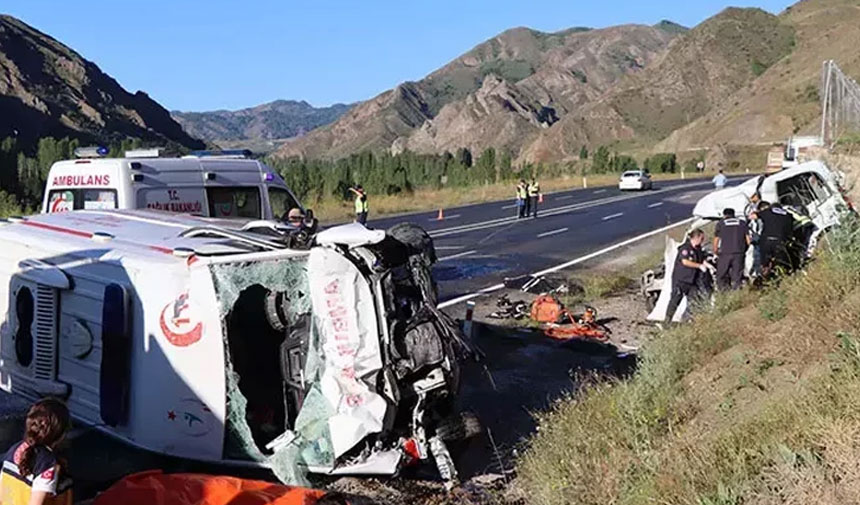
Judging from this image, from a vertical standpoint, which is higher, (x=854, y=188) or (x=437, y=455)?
(x=854, y=188)

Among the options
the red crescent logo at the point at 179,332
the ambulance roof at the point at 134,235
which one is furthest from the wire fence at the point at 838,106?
the red crescent logo at the point at 179,332

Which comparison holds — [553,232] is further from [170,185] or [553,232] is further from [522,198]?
[170,185]

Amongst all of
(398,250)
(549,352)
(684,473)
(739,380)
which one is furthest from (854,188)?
(684,473)

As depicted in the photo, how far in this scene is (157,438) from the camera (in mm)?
6184

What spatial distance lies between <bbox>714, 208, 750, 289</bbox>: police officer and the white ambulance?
17.9ft

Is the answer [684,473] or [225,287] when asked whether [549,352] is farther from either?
[684,473]

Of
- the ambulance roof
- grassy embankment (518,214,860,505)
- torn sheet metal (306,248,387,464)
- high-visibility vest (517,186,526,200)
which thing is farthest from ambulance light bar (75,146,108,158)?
high-visibility vest (517,186,526,200)

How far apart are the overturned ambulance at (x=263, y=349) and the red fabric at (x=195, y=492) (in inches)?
28.4

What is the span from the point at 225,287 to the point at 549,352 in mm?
5420

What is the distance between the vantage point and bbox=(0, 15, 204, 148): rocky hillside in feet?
374

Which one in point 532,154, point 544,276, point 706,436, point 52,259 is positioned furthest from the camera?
point 532,154

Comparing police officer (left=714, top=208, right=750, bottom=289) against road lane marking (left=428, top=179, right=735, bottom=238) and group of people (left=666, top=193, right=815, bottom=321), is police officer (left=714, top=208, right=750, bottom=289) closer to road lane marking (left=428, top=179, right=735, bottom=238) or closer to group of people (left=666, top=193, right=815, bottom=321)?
group of people (left=666, top=193, right=815, bottom=321)

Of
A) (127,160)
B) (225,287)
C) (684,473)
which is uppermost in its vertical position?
(127,160)

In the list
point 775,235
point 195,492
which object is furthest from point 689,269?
point 195,492
